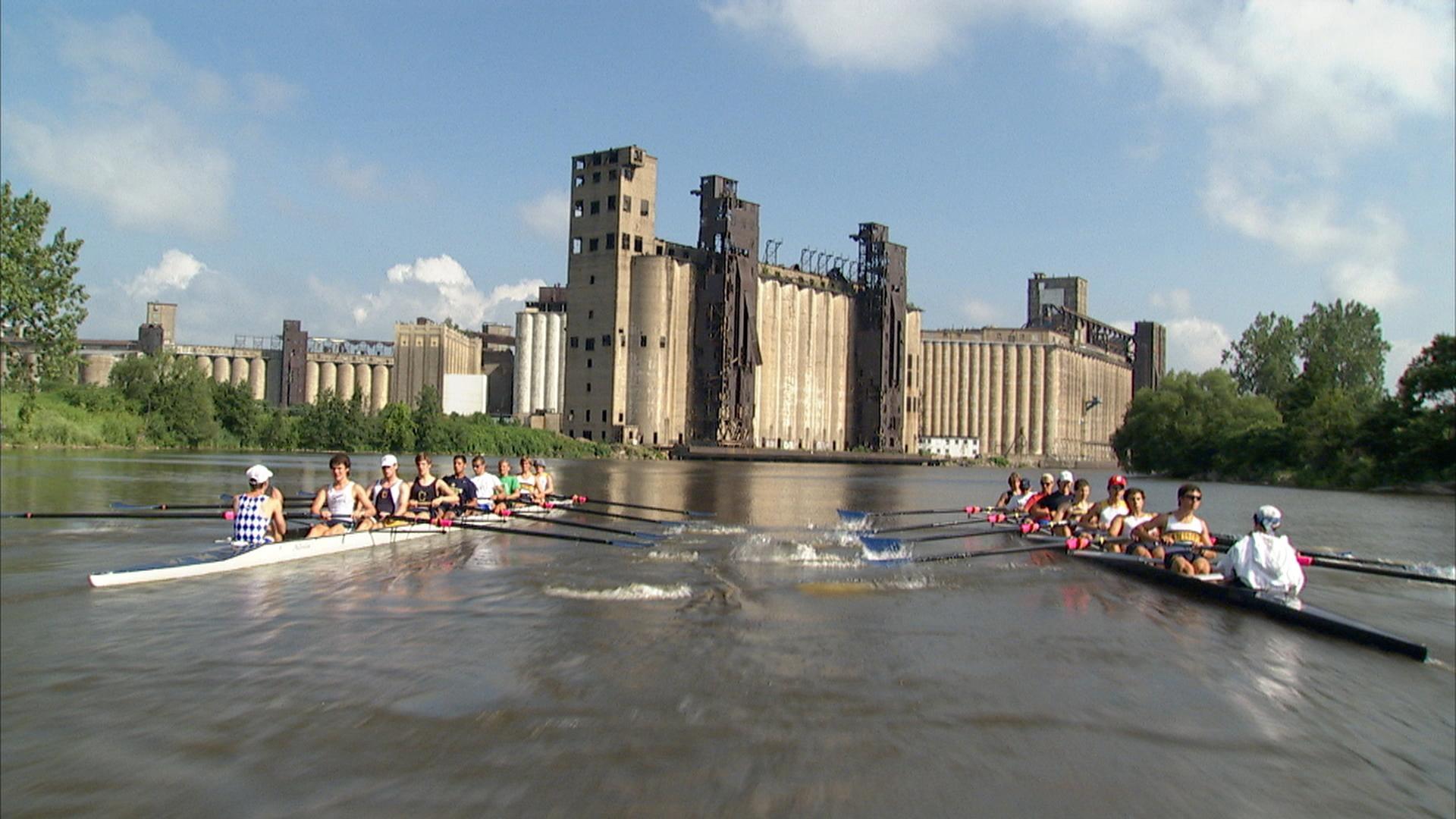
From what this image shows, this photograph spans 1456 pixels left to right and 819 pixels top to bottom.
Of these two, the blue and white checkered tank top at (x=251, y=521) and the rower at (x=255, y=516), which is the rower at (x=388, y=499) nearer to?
the rower at (x=255, y=516)

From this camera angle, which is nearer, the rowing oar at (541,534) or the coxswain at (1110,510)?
the rowing oar at (541,534)

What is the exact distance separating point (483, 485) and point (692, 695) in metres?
13.7

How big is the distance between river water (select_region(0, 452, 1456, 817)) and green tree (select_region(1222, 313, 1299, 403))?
113943mm

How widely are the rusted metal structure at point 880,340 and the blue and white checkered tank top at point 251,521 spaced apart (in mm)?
117691

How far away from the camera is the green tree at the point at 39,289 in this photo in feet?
163

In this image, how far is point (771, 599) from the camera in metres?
14.9

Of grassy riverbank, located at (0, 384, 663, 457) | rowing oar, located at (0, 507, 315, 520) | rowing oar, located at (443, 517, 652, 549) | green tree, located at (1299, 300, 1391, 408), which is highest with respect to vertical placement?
green tree, located at (1299, 300, 1391, 408)

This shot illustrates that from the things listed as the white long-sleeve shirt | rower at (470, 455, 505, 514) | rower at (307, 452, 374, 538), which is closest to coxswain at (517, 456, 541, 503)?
rower at (470, 455, 505, 514)

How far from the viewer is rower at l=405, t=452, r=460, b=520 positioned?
1934 cm

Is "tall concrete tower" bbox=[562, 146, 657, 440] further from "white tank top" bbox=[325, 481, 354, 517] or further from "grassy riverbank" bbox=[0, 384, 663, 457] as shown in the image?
"white tank top" bbox=[325, 481, 354, 517]

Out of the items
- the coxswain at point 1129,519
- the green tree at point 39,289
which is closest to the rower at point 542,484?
the coxswain at point 1129,519

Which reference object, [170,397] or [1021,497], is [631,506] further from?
[170,397]

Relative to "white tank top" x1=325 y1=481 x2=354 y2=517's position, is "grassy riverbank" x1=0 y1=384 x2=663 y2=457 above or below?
above

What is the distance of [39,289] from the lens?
50031mm
